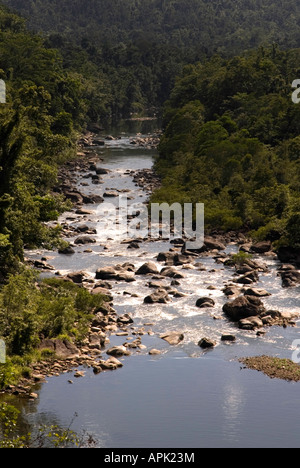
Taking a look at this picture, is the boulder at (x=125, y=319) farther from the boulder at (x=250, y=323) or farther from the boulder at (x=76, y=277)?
the boulder at (x=76, y=277)

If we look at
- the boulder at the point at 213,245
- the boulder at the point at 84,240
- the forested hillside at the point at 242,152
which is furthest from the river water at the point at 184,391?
the forested hillside at the point at 242,152

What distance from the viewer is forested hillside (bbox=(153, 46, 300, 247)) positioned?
52.5 metres

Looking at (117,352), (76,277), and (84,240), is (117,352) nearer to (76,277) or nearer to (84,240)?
(76,277)

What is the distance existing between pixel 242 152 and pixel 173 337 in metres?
34.9

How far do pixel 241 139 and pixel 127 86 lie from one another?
88.3 m

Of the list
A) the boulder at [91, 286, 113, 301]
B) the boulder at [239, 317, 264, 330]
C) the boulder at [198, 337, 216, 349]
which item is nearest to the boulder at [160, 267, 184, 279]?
the boulder at [91, 286, 113, 301]

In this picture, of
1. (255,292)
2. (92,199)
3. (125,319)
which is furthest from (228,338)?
(92,199)

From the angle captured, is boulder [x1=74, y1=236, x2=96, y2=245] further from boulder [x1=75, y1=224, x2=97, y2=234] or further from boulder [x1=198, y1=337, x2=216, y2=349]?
boulder [x1=198, y1=337, x2=216, y2=349]

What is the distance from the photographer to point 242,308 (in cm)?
3544

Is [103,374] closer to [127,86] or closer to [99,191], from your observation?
[99,191]

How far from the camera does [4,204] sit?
34.5m

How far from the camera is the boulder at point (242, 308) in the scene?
116ft

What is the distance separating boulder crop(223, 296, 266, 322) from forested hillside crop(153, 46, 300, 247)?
11.2 metres
